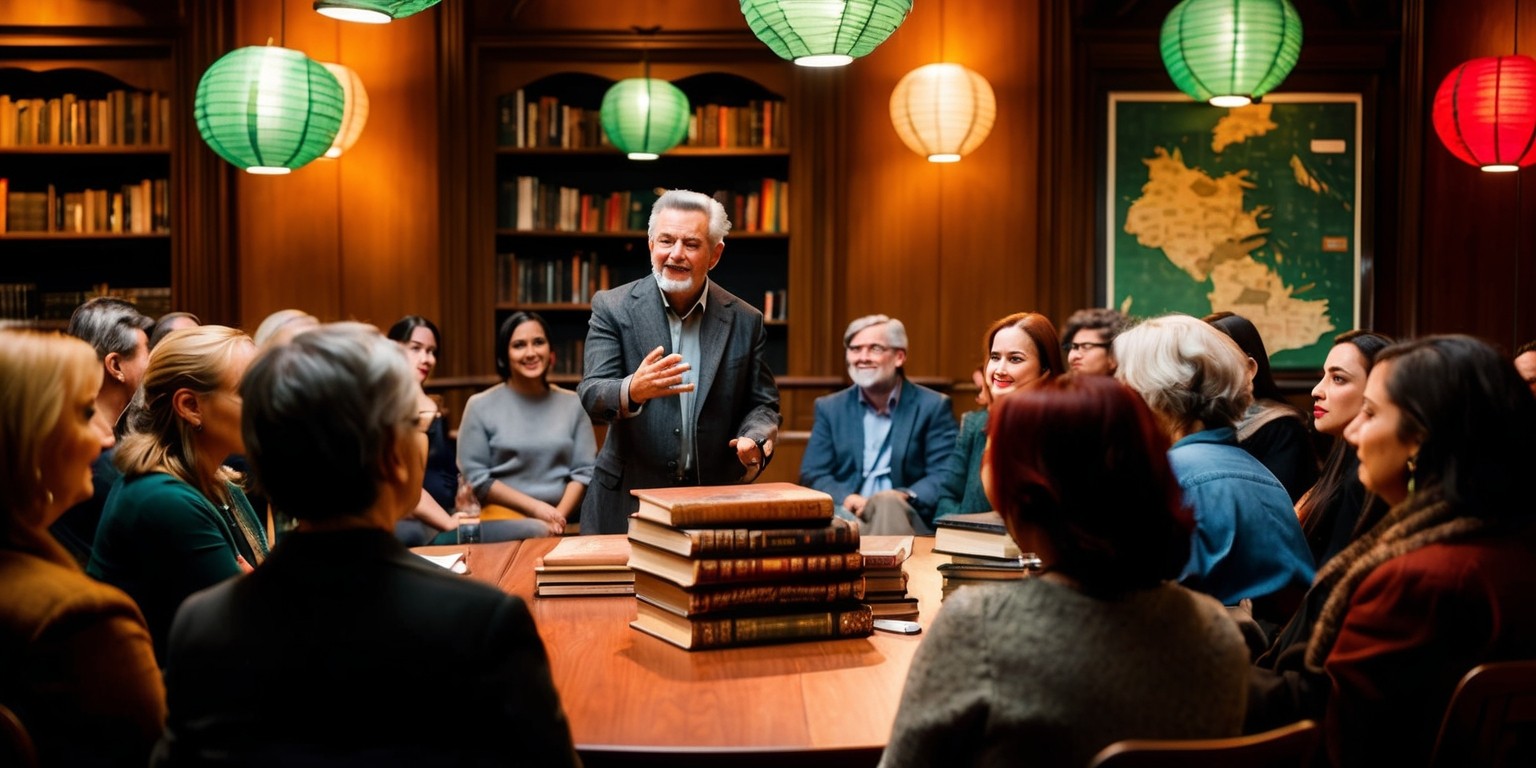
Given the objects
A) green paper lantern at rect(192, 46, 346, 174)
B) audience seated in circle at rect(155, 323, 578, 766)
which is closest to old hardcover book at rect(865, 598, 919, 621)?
audience seated in circle at rect(155, 323, 578, 766)

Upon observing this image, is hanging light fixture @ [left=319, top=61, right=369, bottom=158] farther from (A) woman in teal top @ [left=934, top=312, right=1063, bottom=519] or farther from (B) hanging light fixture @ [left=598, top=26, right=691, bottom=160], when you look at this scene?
(A) woman in teal top @ [left=934, top=312, right=1063, bottom=519]

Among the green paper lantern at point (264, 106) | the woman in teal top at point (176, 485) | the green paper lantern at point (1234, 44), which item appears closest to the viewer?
the woman in teal top at point (176, 485)

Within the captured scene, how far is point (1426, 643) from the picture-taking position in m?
1.66

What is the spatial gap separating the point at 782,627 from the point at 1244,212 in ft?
17.7

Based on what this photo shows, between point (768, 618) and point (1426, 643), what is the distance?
917 mm

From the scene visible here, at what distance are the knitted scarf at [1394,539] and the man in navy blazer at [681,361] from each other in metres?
1.76

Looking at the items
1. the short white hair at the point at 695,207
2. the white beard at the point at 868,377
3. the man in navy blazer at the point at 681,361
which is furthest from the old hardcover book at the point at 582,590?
the white beard at the point at 868,377

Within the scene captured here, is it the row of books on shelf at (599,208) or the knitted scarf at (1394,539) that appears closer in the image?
the knitted scarf at (1394,539)

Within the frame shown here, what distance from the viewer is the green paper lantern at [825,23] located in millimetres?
3051

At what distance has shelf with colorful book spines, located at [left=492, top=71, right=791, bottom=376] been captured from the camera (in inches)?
271

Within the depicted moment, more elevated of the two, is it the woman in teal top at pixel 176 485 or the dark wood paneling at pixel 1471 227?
the dark wood paneling at pixel 1471 227

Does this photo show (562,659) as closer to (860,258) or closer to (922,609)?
(922,609)

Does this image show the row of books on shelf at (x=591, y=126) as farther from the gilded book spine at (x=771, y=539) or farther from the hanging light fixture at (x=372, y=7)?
the gilded book spine at (x=771, y=539)

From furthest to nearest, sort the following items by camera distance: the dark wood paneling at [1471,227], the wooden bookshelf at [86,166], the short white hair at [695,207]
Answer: the wooden bookshelf at [86,166]
the dark wood paneling at [1471,227]
the short white hair at [695,207]
